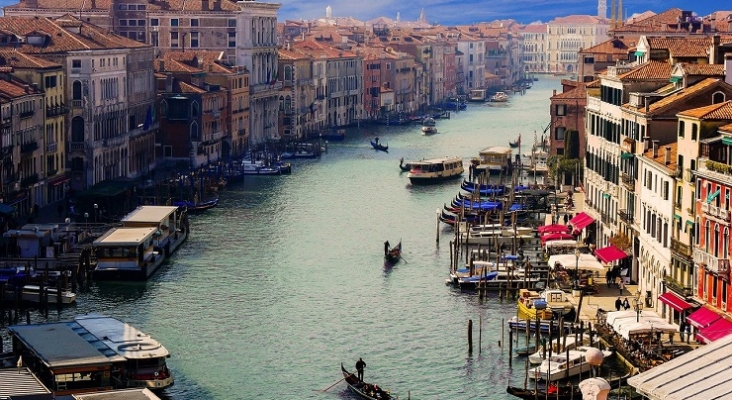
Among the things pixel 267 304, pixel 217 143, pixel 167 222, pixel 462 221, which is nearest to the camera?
pixel 267 304

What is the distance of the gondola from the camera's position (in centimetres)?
2886

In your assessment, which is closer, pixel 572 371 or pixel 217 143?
pixel 572 371

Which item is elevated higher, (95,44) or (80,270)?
(95,44)

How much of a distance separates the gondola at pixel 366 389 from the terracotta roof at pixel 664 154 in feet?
25.7

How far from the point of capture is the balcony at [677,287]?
31406 mm

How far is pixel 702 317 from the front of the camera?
30.2 metres

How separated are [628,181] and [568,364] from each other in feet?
32.5

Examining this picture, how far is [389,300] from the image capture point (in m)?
38.0

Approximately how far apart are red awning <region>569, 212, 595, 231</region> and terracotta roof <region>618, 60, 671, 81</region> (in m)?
4.32

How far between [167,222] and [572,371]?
709 inches

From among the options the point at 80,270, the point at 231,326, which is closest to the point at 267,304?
the point at 231,326

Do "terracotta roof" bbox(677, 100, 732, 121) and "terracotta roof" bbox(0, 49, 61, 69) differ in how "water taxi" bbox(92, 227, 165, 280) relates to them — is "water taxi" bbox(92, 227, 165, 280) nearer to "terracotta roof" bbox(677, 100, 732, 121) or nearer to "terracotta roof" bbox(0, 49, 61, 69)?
"terracotta roof" bbox(0, 49, 61, 69)

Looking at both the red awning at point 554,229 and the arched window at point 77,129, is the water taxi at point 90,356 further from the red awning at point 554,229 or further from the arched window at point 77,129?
the arched window at point 77,129

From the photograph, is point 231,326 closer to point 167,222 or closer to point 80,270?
point 80,270
